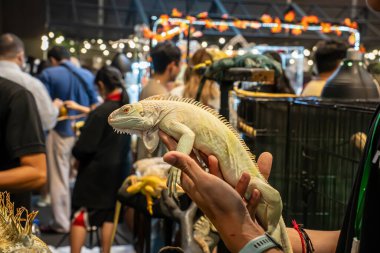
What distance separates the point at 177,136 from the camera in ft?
4.09

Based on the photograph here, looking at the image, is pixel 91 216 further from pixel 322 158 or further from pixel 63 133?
pixel 322 158

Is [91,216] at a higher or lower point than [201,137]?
lower

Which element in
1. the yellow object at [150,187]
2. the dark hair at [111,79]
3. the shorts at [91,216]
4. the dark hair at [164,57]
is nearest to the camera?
the yellow object at [150,187]

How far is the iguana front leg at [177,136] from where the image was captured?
1.21 metres

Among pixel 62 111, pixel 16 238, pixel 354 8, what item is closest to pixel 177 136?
pixel 16 238

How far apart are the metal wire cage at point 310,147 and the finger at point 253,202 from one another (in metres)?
1.30

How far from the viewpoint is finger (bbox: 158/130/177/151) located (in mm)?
1258

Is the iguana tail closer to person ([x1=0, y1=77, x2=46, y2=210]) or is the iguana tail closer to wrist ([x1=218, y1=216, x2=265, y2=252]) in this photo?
wrist ([x1=218, y1=216, x2=265, y2=252])

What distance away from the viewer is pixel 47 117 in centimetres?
496

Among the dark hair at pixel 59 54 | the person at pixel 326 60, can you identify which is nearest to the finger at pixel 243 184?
the person at pixel 326 60

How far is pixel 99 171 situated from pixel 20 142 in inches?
80.0

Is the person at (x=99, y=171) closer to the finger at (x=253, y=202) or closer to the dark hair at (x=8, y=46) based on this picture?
the dark hair at (x=8, y=46)

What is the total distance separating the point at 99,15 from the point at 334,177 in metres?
8.21

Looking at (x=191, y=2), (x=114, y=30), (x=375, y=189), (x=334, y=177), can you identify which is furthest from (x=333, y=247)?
(x=191, y=2)
